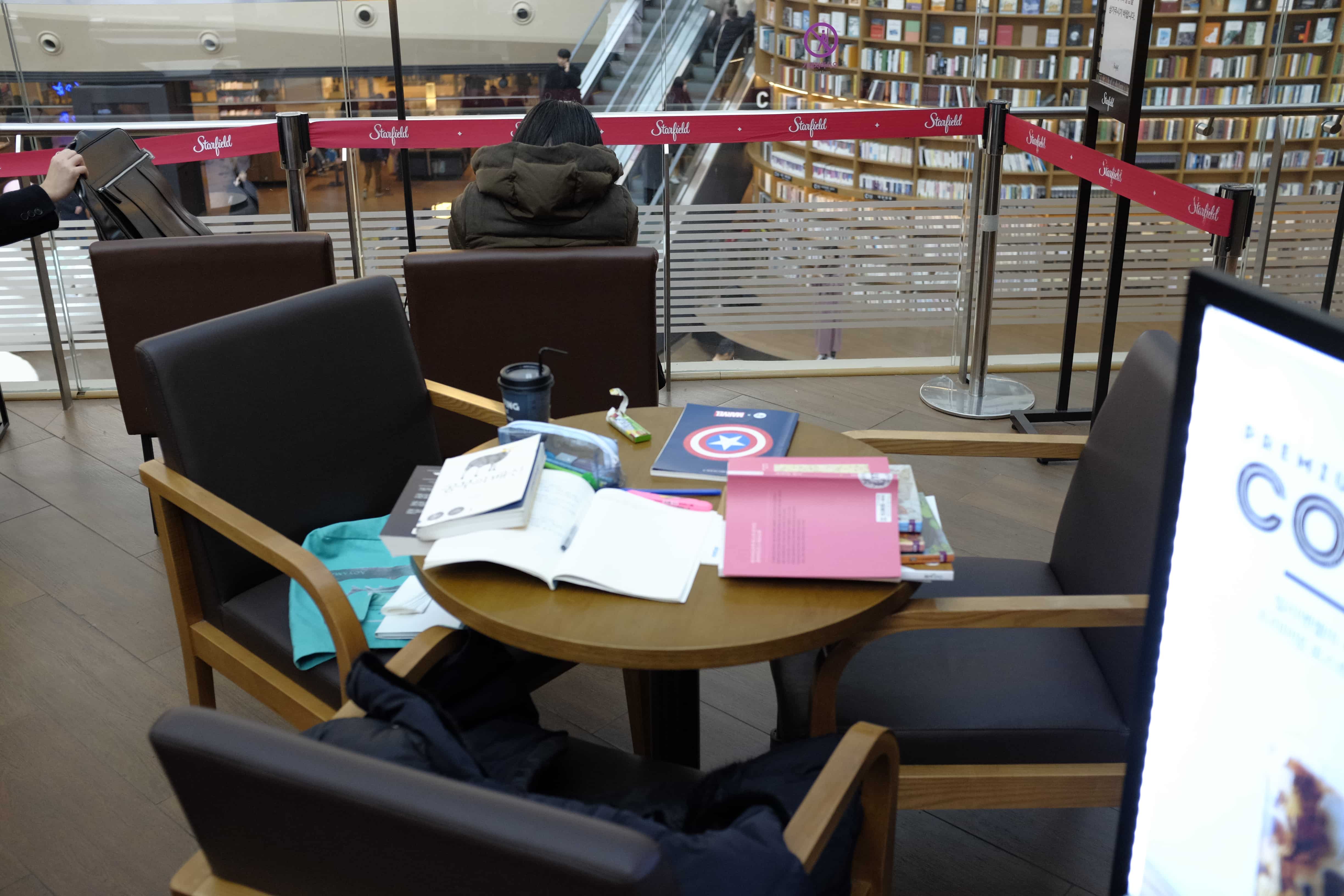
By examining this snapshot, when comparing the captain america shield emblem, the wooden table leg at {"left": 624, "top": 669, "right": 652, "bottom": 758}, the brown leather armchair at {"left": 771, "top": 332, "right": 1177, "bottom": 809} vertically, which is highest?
the captain america shield emblem

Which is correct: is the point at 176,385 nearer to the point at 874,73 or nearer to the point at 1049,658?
the point at 1049,658

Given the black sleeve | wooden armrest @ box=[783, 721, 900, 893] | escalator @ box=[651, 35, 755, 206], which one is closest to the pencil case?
wooden armrest @ box=[783, 721, 900, 893]

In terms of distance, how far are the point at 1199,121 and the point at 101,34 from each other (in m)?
5.17

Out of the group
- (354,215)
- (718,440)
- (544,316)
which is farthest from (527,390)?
(354,215)

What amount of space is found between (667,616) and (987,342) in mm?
2700

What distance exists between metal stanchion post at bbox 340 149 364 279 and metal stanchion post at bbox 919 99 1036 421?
2.18m

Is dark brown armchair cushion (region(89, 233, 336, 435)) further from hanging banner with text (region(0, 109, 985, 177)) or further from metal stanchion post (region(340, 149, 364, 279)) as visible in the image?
metal stanchion post (region(340, 149, 364, 279))

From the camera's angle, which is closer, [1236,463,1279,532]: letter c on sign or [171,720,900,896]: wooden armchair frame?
[1236,463,1279,532]: letter c on sign

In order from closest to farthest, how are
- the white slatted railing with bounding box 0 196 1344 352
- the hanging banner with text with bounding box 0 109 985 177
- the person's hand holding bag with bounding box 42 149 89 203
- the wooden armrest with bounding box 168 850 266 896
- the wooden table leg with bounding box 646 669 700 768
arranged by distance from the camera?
the wooden armrest with bounding box 168 850 266 896, the wooden table leg with bounding box 646 669 700 768, the person's hand holding bag with bounding box 42 149 89 203, the hanging banner with text with bounding box 0 109 985 177, the white slatted railing with bounding box 0 196 1344 352

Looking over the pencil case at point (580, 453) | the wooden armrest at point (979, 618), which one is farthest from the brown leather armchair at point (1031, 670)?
the pencil case at point (580, 453)

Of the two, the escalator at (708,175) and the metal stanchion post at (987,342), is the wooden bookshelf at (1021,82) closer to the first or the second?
the escalator at (708,175)

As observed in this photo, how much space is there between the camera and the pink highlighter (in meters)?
1.56

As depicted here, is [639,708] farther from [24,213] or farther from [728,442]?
[24,213]

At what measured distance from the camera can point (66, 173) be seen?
286 centimetres
